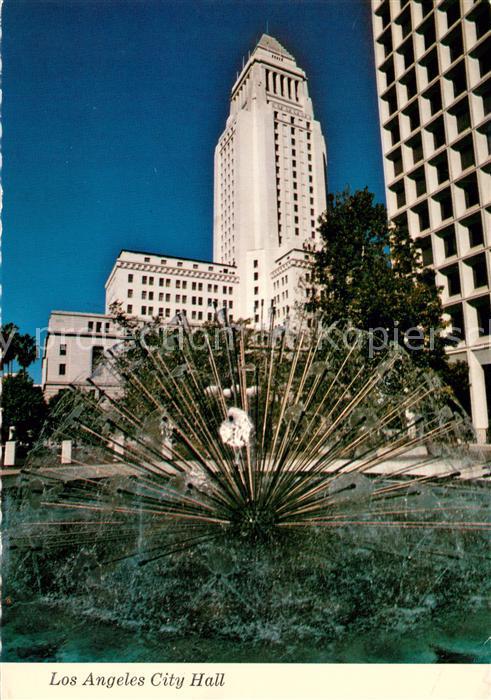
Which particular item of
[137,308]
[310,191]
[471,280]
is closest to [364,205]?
[471,280]

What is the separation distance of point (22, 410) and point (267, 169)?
230 feet

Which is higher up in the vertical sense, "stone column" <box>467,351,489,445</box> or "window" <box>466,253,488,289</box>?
"window" <box>466,253,488,289</box>

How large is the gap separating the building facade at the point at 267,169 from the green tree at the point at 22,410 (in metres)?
54.2

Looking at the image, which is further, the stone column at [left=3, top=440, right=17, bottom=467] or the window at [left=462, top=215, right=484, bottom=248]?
the window at [left=462, top=215, right=484, bottom=248]

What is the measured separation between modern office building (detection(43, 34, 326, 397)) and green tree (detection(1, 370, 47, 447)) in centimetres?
4500

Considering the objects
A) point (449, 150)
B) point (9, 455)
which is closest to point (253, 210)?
point (449, 150)

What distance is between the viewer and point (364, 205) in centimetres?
1622

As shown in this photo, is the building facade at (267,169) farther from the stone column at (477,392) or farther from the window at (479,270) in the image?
the stone column at (477,392)

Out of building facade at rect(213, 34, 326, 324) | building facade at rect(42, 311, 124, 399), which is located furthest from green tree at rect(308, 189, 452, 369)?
building facade at rect(213, 34, 326, 324)

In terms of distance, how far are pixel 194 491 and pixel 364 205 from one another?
14.5 metres

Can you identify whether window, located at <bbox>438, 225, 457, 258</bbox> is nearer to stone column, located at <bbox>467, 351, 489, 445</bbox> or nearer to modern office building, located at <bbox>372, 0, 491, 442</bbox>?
modern office building, located at <bbox>372, 0, 491, 442</bbox>

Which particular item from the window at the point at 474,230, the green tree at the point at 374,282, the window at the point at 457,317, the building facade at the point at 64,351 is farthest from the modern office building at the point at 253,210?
the green tree at the point at 374,282

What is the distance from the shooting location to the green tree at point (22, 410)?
2011 cm

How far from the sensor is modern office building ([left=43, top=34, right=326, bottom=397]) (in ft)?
235
